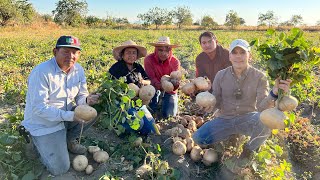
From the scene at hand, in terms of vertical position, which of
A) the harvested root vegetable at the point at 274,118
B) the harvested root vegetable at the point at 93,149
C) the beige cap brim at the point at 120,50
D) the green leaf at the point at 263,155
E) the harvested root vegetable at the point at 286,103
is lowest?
the harvested root vegetable at the point at 93,149

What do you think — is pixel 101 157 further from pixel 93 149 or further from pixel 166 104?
pixel 166 104

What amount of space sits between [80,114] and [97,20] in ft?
130

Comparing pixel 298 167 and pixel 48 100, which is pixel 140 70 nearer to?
pixel 48 100

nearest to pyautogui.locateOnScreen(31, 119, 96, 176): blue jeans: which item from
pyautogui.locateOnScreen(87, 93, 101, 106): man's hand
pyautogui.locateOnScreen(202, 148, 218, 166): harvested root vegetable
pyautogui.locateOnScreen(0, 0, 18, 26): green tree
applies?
pyautogui.locateOnScreen(87, 93, 101, 106): man's hand

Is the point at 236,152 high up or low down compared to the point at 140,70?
down

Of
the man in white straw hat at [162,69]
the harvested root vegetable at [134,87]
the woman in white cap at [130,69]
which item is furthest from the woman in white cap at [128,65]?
the man in white straw hat at [162,69]

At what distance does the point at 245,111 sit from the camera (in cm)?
388

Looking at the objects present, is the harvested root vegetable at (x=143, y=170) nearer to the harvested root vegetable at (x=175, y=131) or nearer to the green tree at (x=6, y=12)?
the harvested root vegetable at (x=175, y=131)

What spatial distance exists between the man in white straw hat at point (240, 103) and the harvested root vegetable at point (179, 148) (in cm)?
23

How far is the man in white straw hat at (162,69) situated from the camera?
5.04m

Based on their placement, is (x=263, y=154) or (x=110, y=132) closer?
(x=263, y=154)

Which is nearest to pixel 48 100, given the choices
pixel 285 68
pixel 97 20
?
pixel 285 68

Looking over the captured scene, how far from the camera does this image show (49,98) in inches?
137

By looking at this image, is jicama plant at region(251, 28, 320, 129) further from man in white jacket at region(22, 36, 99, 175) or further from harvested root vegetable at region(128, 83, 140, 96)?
man in white jacket at region(22, 36, 99, 175)
